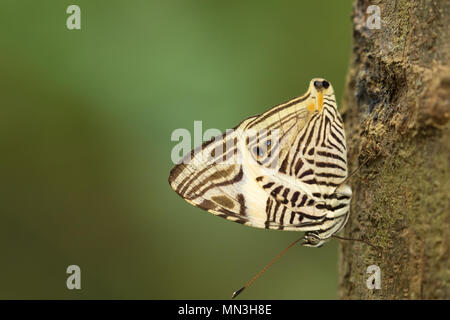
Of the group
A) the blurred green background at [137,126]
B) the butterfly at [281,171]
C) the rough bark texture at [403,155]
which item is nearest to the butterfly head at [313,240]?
the butterfly at [281,171]

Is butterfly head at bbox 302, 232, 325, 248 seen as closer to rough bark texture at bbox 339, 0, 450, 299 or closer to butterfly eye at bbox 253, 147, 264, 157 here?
rough bark texture at bbox 339, 0, 450, 299

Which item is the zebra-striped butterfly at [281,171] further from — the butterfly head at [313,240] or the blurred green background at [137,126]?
the blurred green background at [137,126]

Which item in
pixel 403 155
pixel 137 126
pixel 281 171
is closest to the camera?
pixel 403 155

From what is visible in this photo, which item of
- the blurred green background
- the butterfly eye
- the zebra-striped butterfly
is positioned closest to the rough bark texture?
the zebra-striped butterfly

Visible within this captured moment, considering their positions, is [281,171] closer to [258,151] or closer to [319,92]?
[258,151]

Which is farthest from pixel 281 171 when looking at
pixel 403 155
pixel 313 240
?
pixel 403 155

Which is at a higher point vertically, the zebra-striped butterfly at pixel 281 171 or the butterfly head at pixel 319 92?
the butterfly head at pixel 319 92
